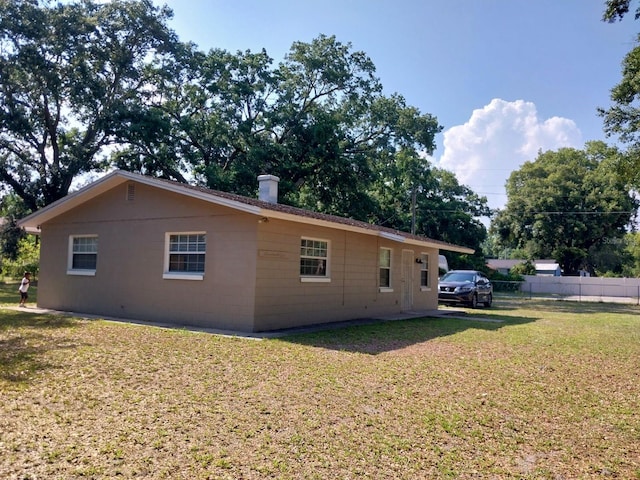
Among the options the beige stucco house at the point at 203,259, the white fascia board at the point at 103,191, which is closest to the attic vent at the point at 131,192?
the beige stucco house at the point at 203,259

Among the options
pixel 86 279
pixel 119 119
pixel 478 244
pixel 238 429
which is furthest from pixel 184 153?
pixel 478 244

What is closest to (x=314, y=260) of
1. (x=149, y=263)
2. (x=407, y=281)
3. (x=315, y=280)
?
(x=315, y=280)

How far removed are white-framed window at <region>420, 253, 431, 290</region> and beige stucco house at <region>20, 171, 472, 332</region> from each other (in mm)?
2693

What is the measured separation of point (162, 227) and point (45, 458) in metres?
9.06

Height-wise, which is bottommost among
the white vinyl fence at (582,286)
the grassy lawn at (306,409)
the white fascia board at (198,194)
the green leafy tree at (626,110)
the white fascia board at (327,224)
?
the grassy lawn at (306,409)

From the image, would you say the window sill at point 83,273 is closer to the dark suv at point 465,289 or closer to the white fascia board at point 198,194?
the white fascia board at point 198,194

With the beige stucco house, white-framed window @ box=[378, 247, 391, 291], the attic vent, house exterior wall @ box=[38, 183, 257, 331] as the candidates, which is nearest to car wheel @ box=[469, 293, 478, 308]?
the beige stucco house

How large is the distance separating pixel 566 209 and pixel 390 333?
137ft

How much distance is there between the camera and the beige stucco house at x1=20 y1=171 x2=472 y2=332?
11016 mm

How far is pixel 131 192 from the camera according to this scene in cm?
1315

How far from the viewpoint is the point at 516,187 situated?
2083 inches

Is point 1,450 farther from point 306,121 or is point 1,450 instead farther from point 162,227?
point 306,121

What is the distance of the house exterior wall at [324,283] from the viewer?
11062mm

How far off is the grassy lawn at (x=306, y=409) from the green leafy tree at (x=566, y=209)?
4086 cm
